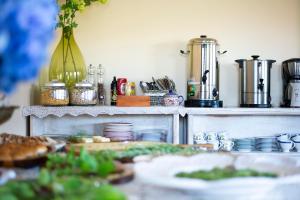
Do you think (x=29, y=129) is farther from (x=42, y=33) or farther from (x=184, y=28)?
(x=42, y=33)

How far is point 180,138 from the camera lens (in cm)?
275

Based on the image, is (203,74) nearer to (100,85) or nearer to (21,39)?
(100,85)

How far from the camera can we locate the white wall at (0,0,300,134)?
9.64 ft

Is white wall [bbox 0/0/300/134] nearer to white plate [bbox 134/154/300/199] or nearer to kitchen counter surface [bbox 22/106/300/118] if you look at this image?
kitchen counter surface [bbox 22/106/300/118]

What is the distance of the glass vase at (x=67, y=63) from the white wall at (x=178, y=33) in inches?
8.0

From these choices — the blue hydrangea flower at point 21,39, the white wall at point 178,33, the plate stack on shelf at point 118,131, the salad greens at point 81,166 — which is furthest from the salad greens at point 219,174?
the white wall at point 178,33

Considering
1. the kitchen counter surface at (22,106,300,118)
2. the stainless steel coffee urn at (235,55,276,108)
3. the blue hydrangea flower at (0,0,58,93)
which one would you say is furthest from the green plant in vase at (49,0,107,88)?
the blue hydrangea flower at (0,0,58,93)

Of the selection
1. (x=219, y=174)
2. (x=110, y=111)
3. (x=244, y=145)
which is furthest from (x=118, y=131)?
(x=219, y=174)

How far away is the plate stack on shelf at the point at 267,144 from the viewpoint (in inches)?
106

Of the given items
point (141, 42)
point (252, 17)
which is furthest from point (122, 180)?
point (252, 17)

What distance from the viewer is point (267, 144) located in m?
2.71

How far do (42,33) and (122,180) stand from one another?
39cm

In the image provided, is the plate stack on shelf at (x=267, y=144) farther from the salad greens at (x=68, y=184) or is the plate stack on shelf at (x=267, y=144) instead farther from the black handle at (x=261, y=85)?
the salad greens at (x=68, y=184)

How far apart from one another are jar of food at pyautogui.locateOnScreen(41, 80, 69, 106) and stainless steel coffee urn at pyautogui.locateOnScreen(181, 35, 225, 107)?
2.51 feet
